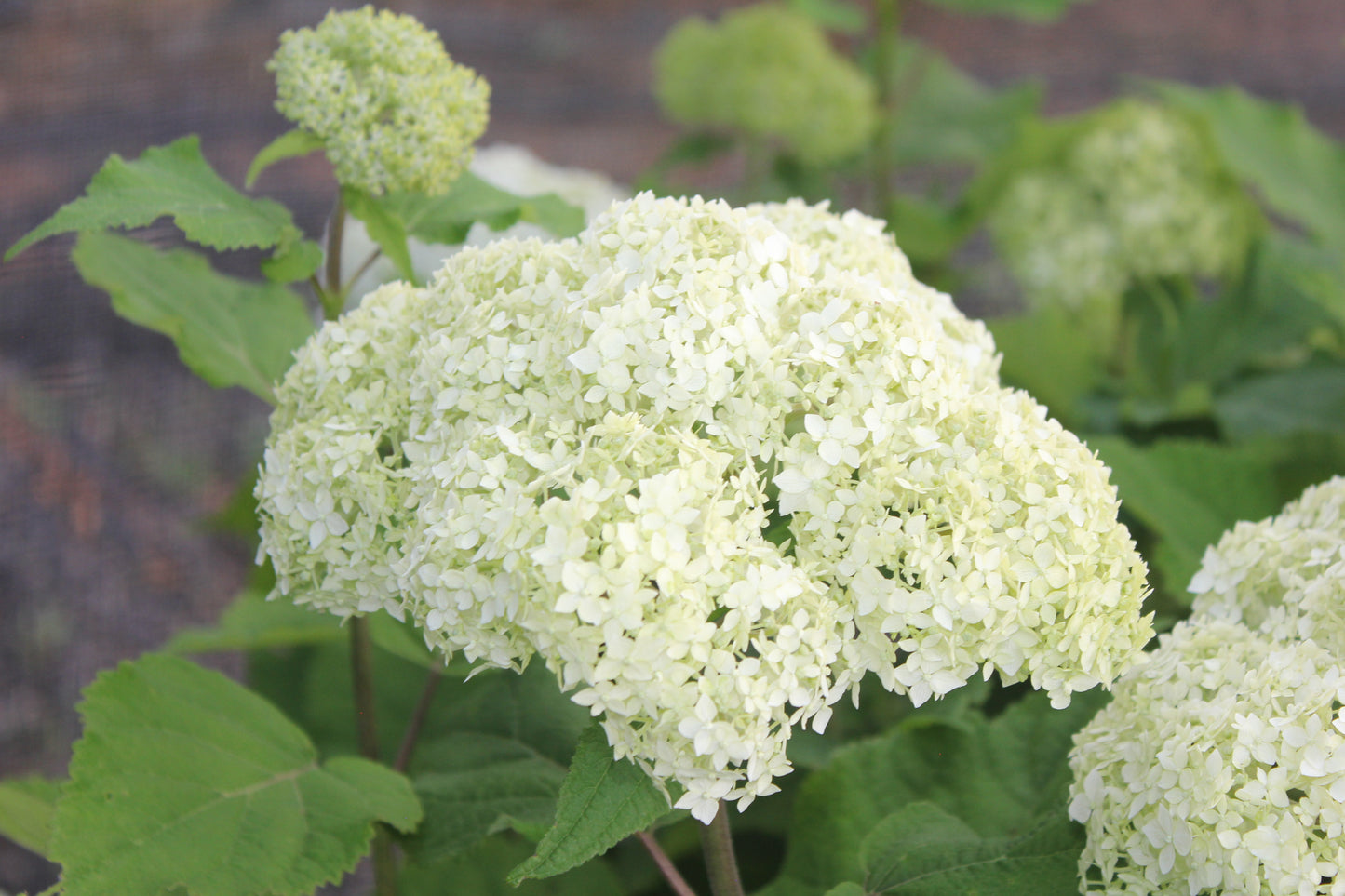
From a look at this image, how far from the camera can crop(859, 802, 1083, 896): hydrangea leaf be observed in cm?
86

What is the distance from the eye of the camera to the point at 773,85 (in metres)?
2.06

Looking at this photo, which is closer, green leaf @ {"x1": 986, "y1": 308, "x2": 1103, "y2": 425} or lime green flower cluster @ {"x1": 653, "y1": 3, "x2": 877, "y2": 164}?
green leaf @ {"x1": 986, "y1": 308, "x2": 1103, "y2": 425}

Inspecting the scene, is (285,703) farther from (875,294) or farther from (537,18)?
(537,18)

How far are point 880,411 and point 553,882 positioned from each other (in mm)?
722

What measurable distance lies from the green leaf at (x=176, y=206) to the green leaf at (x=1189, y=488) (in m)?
0.91

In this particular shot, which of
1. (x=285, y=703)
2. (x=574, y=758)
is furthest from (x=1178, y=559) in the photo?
(x=285, y=703)

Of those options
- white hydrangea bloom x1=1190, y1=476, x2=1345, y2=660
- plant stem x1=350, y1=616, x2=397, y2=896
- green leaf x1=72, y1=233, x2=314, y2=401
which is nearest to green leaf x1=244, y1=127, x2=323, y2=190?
green leaf x1=72, y1=233, x2=314, y2=401

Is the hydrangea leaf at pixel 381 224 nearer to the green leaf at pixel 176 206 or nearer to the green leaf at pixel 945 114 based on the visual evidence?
the green leaf at pixel 176 206

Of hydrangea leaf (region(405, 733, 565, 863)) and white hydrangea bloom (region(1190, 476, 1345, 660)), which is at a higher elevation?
white hydrangea bloom (region(1190, 476, 1345, 660))

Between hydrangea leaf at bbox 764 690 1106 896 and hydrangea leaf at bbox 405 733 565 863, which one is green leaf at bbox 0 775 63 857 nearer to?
hydrangea leaf at bbox 405 733 565 863

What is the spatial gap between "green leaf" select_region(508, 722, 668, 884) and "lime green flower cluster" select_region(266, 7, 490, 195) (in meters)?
0.53

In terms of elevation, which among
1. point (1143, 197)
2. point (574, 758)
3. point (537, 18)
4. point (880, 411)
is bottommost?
point (574, 758)

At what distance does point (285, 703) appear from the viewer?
1.62 m

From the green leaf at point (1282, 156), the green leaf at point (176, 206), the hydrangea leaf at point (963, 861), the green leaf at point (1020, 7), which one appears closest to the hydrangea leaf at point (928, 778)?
the hydrangea leaf at point (963, 861)
